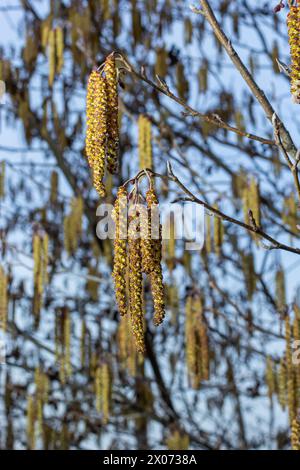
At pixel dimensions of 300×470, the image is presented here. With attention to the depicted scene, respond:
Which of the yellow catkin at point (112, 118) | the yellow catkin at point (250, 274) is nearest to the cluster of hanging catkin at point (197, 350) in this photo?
the yellow catkin at point (250, 274)

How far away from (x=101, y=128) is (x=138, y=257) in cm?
29

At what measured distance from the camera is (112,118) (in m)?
1.65

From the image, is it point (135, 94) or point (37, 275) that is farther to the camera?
point (135, 94)

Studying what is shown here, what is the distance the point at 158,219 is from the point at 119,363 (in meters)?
3.74

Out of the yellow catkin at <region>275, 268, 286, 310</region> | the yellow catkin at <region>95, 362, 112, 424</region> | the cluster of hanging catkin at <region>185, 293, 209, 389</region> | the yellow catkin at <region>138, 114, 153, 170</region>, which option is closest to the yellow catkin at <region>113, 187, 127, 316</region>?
the yellow catkin at <region>138, 114, 153, 170</region>

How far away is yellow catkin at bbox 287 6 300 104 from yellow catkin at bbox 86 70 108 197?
1.31 feet

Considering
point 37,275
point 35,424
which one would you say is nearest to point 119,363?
point 35,424

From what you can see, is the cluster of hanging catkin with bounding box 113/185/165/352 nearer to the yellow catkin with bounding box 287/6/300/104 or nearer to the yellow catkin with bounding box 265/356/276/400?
the yellow catkin with bounding box 287/6/300/104

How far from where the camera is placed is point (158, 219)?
156 cm

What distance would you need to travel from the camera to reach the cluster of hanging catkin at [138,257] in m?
1.53

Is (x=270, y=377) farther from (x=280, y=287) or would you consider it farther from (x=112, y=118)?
(x=112, y=118)

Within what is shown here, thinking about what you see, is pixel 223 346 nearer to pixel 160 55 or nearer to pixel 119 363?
pixel 119 363

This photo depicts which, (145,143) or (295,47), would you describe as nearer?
(295,47)

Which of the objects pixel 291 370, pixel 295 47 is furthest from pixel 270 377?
pixel 295 47
